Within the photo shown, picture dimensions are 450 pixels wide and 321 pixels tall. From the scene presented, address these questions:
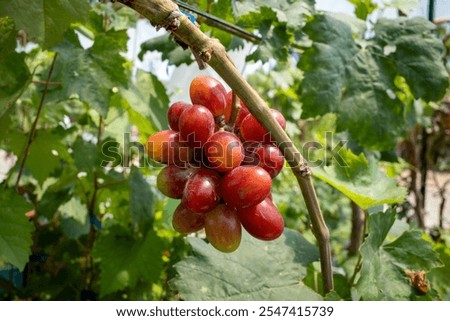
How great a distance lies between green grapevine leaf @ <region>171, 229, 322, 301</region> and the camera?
0.72 metres

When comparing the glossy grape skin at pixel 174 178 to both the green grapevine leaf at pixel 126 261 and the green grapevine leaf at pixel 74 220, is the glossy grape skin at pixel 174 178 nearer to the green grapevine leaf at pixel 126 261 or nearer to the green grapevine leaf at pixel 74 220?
the green grapevine leaf at pixel 126 261

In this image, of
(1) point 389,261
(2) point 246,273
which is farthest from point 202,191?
(1) point 389,261

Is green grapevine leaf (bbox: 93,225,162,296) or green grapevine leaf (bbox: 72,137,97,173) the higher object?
green grapevine leaf (bbox: 72,137,97,173)

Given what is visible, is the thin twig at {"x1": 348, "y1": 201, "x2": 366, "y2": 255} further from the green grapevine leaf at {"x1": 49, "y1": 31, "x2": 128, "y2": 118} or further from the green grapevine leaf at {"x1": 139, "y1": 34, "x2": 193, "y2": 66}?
the green grapevine leaf at {"x1": 49, "y1": 31, "x2": 128, "y2": 118}

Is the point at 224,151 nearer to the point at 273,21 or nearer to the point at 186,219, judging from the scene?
the point at 186,219

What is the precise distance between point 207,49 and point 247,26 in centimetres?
67

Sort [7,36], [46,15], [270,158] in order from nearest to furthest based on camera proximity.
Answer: [270,158]
[46,15]
[7,36]

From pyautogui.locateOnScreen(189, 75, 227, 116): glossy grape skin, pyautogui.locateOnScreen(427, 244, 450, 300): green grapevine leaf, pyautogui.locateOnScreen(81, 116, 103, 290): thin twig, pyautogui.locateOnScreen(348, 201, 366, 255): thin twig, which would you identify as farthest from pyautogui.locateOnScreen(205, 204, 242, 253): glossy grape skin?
pyautogui.locateOnScreen(348, 201, 366, 255): thin twig

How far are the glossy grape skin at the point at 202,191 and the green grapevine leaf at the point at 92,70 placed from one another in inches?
18.6

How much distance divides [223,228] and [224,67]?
171 millimetres

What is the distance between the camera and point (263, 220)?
0.51 meters

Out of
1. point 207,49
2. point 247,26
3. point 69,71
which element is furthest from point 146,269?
point 207,49

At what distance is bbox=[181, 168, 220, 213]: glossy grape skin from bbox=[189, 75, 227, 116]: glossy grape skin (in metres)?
0.07

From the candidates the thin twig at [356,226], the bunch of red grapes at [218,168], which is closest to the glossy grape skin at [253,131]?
the bunch of red grapes at [218,168]
